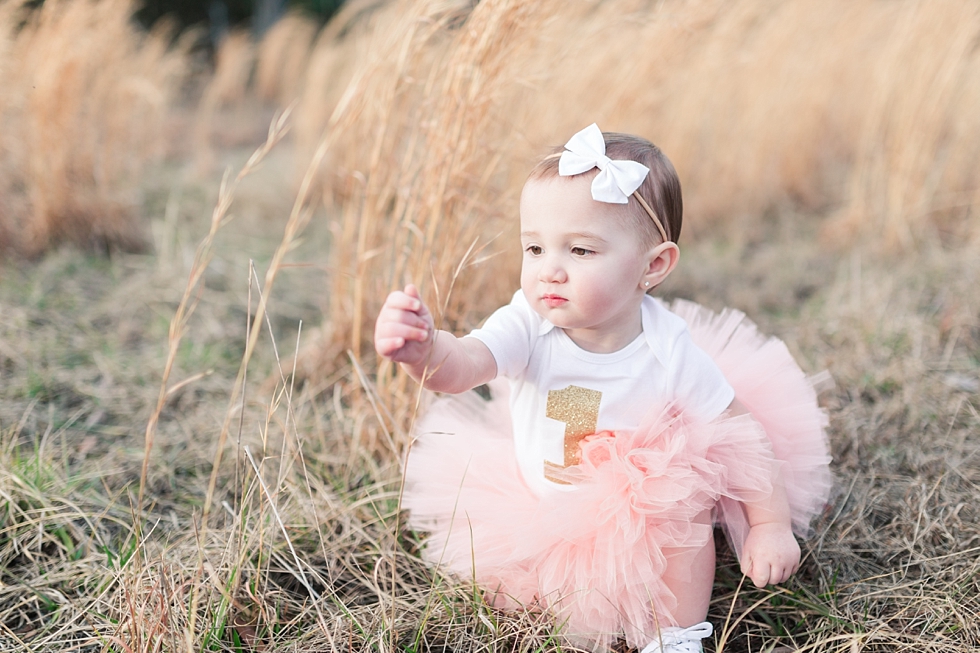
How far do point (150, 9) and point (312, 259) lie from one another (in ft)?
31.0

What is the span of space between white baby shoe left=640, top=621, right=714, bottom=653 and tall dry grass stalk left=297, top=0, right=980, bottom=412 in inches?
26.1

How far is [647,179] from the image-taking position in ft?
3.70

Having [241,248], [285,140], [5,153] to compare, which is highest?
[5,153]

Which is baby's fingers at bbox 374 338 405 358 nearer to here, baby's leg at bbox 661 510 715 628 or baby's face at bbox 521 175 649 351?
baby's face at bbox 521 175 649 351

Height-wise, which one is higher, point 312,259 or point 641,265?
point 641,265

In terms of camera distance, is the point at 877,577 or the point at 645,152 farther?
the point at 877,577

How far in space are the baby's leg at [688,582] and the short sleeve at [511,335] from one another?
0.39 metres

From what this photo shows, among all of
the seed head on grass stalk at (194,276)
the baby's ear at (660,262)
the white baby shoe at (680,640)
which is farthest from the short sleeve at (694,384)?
the seed head on grass stalk at (194,276)

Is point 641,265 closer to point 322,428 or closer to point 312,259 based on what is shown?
point 322,428

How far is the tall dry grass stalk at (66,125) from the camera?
279cm

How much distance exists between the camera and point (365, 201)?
5.66 ft

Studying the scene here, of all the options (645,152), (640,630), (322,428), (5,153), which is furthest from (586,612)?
(5,153)

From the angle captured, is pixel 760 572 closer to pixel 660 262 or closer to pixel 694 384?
pixel 694 384

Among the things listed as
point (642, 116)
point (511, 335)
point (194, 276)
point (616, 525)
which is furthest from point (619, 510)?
point (642, 116)
